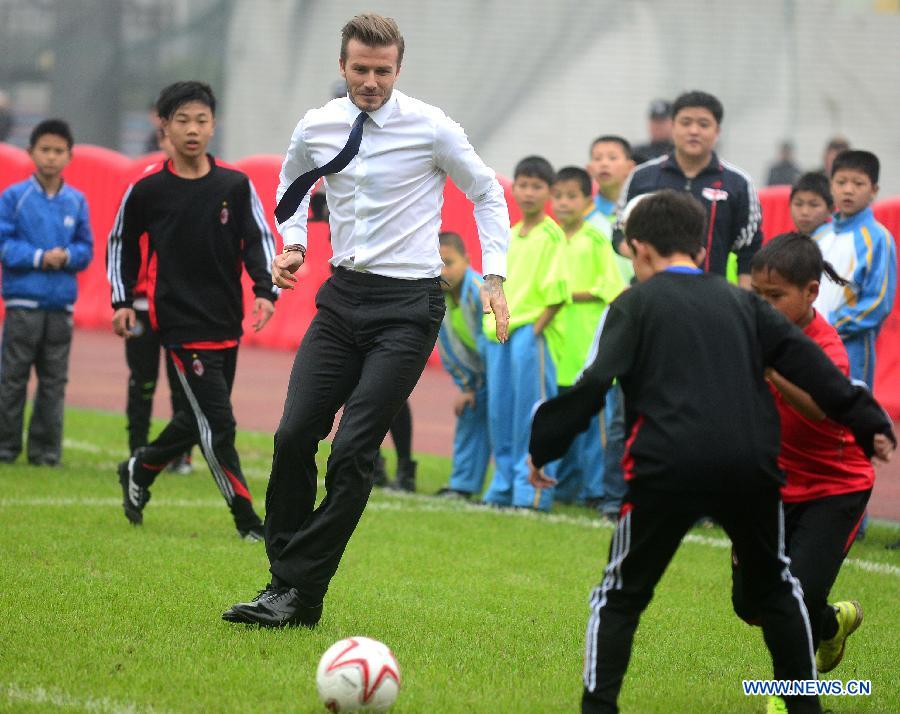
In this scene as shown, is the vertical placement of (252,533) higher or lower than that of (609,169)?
lower

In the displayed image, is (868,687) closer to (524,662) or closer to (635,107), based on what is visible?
(524,662)

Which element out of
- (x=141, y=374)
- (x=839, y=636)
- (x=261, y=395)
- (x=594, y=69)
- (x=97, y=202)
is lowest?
(x=261, y=395)

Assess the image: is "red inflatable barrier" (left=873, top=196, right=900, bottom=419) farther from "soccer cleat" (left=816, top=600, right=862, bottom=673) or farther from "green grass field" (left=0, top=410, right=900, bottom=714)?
"soccer cleat" (left=816, top=600, right=862, bottom=673)

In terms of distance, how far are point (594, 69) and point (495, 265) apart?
2106 cm

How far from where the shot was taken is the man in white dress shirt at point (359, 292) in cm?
594

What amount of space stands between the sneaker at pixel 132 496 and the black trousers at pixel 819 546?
3.93 meters

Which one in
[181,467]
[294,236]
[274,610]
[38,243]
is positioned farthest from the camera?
[181,467]

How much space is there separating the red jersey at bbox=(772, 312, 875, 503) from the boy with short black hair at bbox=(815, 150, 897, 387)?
138 inches

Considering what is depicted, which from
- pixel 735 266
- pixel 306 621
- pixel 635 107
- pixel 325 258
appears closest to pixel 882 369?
pixel 735 266

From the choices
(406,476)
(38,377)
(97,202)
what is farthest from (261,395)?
(97,202)

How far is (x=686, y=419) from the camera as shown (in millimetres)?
4539

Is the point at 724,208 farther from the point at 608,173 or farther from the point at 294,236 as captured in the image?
the point at 294,236

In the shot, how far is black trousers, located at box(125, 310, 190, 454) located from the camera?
1015 cm

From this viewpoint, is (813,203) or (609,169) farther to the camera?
(609,169)
